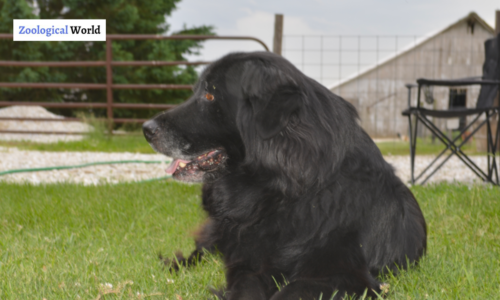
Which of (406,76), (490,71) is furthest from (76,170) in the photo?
(406,76)

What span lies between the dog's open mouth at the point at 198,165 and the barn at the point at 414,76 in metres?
7.19

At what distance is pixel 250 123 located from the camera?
68.0 inches

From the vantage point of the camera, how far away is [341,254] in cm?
161

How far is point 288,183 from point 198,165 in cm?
47

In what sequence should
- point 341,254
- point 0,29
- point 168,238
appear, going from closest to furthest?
1. point 341,254
2. point 168,238
3. point 0,29

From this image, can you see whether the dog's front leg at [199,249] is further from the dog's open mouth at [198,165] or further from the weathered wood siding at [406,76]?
the weathered wood siding at [406,76]

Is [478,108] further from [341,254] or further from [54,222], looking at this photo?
[54,222]

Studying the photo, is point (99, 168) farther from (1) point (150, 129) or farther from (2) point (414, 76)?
(2) point (414, 76)

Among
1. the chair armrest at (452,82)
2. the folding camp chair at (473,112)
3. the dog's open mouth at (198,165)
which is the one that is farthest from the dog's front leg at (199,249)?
the chair armrest at (452,82)

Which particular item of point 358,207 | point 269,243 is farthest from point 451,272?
point 269,243

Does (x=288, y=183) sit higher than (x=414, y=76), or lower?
lower

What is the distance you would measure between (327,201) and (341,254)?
0.67ft

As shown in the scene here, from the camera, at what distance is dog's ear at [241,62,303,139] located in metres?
1.61

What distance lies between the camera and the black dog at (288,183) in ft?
5.32
